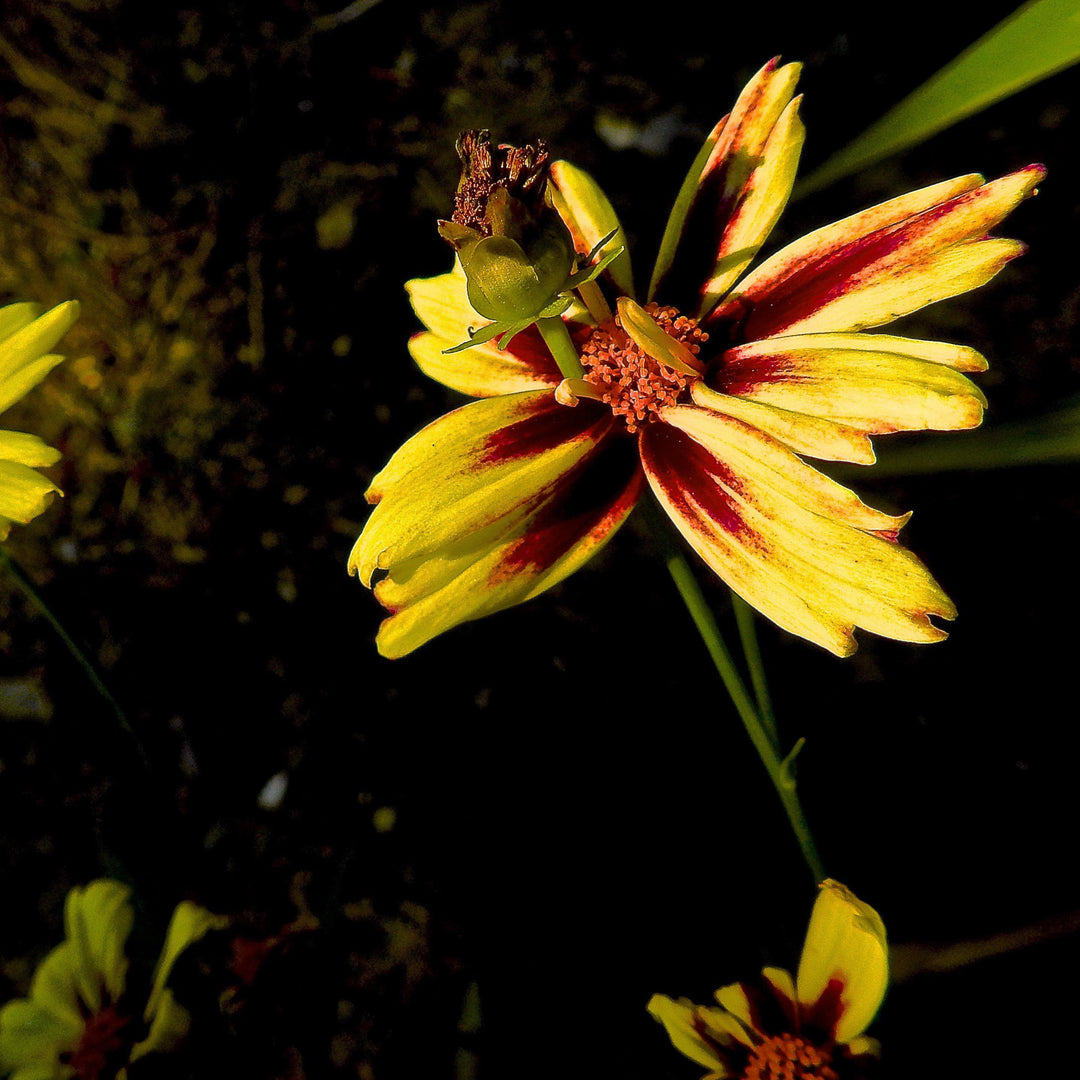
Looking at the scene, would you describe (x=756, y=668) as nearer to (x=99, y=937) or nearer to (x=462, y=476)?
(x=462, y=476)

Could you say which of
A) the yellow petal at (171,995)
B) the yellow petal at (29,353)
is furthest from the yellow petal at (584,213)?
the yellow petal at (171,995)

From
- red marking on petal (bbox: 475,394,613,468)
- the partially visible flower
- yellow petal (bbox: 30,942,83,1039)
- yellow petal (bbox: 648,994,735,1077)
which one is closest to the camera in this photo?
the partially visible flower

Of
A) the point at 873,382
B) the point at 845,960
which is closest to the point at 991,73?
the point at 873,382

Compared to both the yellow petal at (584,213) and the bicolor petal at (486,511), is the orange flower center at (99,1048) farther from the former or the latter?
the yellow petal at (584,213)

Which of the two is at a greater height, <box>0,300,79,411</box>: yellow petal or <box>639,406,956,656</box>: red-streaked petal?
<box>0,300,79,411</box>: yellow petal

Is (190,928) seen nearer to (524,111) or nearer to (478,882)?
(478,882)

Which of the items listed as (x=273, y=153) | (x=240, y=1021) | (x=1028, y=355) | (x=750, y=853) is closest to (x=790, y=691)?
(x=750, y=853)

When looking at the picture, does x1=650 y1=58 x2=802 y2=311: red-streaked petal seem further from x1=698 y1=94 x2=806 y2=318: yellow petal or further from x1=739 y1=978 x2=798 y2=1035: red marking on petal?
x1=739 y1=978 x2=798 y2=1035: red marking on petal

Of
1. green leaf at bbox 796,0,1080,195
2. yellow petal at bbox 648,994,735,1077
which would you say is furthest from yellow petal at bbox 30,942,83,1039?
green leaf at bbox 796,0,1080,195
